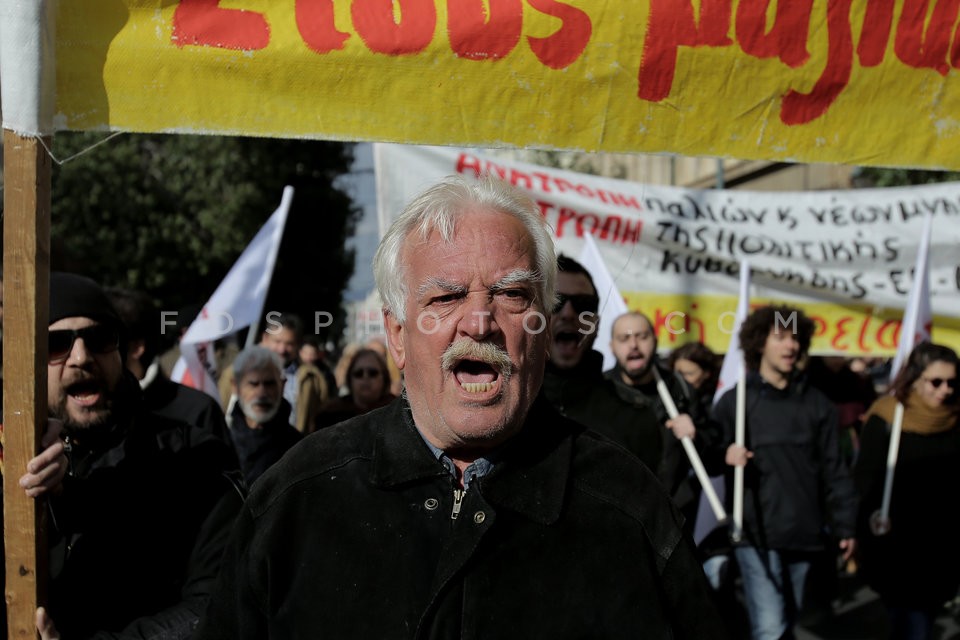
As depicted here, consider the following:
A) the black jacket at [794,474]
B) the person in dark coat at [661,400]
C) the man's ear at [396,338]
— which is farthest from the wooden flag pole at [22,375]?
the black jacket at [794,474]

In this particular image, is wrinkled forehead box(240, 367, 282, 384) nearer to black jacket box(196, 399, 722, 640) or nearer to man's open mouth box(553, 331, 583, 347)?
man's open mouth box(553, 331, 583, 347)

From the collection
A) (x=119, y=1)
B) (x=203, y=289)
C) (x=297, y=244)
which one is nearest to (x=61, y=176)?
(x=203, y=289)

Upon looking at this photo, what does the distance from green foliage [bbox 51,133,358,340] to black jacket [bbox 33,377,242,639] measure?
2125 cm

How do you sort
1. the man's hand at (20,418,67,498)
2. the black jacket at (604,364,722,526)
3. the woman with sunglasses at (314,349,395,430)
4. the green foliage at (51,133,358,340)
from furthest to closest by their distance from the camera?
the green foliage at (51,133,358,340) < the woman with sunglasses at (314,349,395,430) < the black jacket at (604,364,722,526) < the man's hand at (20,418,67,498)

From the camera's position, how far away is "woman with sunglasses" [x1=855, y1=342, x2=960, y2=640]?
18.7 feet

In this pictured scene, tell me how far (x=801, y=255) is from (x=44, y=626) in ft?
19.5

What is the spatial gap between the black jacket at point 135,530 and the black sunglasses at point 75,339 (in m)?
0.15

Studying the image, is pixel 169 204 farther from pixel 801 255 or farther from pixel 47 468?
pixel 47 468

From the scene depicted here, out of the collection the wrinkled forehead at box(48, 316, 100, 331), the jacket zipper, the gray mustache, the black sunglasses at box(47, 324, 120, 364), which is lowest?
the jacket zipper

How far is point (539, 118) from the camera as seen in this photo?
292 centimetres

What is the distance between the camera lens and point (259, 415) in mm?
5449

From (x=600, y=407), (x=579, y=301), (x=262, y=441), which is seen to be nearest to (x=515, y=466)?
(x=579, y=301)

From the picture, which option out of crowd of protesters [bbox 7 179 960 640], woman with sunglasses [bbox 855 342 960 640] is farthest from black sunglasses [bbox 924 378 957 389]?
crowd of protesters [bbox 7 179 960 640]

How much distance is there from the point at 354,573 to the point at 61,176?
23.6 metres
